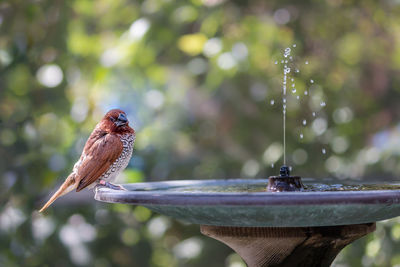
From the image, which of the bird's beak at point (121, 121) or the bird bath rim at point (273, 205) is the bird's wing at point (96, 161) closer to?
the bird's beak at point (121, 121)

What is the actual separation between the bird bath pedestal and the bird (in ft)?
0.88

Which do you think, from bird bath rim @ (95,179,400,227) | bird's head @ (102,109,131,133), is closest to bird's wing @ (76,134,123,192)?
bird's head @ (102,109,131,133)

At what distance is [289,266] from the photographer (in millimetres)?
1893

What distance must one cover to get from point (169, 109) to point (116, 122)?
4.94 ft

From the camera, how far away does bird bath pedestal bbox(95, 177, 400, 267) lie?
142cm

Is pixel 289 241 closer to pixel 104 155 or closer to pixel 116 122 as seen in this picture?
pixel 104 155

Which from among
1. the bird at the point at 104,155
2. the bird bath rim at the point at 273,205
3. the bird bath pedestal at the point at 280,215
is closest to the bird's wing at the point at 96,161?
the bird at the point at 104,155

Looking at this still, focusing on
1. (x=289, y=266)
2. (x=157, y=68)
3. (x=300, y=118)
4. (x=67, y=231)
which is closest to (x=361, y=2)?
(x=300, y=118)

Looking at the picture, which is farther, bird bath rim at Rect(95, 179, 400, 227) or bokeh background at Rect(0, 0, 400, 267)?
bokeh background at Rect(0, 0, 400, 267)

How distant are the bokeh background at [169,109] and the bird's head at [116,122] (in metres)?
0.99

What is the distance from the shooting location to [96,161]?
2.31 m

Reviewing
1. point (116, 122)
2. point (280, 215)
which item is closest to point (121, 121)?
point (116, 122)

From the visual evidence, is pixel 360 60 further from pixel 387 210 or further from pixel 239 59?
pixel 387 210

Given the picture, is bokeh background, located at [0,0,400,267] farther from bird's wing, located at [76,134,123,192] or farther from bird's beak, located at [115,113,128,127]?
bird's wing, located at [76,134,123,192]
